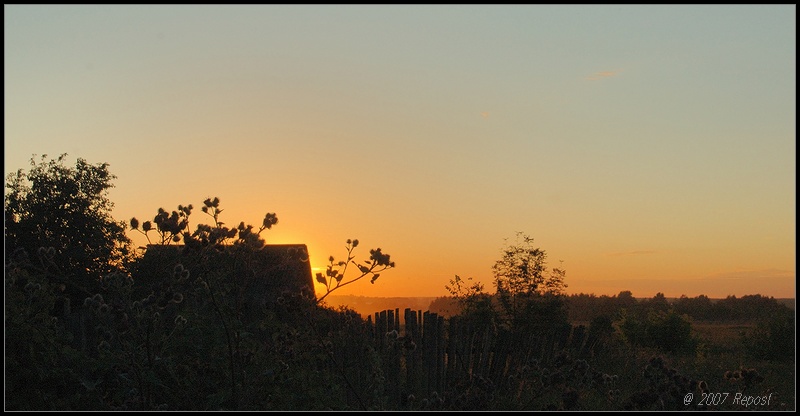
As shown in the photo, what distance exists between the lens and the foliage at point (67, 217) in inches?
969

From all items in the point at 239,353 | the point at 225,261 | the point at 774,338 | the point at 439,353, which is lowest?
the point at 774,338

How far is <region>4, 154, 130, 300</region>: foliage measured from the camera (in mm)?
24609

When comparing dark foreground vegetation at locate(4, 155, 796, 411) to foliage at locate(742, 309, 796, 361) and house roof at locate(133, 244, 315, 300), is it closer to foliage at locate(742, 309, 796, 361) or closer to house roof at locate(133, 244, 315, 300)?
house roof at locate(133, 244, 315, 300)

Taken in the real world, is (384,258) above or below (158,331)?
above

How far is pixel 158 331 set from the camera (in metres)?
4.89

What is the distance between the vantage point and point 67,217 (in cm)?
2684

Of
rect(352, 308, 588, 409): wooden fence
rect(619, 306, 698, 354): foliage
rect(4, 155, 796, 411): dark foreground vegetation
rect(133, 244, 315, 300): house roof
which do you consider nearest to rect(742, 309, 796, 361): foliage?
rect(619, 306, 698, 354): foliage

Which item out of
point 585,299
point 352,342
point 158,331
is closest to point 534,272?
A: point 352,342

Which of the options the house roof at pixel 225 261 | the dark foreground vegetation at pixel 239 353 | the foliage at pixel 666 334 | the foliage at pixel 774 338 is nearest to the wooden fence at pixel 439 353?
the dark foreground vegetation at pixel 239 353

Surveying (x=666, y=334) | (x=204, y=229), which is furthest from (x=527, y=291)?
(x=204, y=229)

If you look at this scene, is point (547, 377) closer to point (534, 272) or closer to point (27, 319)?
point (27, 319)

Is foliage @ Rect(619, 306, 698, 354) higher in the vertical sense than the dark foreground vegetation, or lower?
lower

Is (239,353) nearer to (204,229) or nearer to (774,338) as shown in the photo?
(204,229)

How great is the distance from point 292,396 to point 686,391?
263 centimetres
